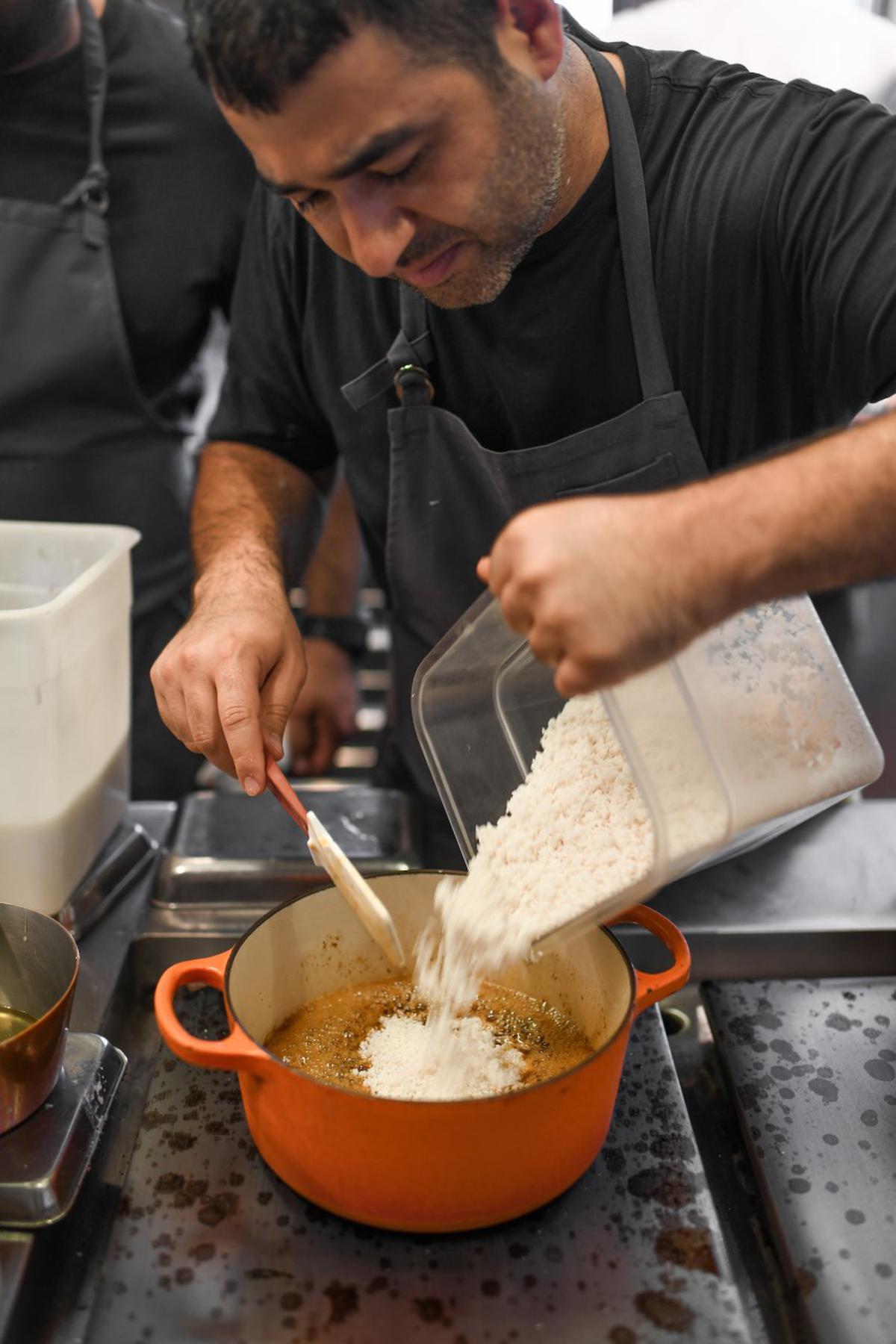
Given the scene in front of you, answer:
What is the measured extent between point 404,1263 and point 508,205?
0.89 metres

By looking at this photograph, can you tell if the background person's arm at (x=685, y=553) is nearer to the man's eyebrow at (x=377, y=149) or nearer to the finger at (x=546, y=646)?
the finger at (x=546, y=646)

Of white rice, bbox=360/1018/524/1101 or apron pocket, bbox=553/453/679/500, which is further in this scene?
apron pocket, bbox=553/453/679/500

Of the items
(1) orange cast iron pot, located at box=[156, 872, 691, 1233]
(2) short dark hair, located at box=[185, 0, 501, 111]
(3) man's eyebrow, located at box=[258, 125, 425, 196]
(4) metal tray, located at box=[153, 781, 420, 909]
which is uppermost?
(2) short dark hair, located at box=[185, 0, 501, 111]

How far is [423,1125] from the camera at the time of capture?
2.58ft

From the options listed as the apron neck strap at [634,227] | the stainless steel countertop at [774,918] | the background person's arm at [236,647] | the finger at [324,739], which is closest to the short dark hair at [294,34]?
the apron neck strap at [634,227]

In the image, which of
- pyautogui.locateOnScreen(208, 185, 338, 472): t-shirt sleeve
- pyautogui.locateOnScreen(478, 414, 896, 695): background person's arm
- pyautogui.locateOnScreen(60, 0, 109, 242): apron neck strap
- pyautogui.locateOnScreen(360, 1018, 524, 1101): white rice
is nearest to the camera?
pyautogui.locateOnScreen(478, 414, 896, 695): background person's arm

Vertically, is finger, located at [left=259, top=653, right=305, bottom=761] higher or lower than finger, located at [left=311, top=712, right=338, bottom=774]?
higher

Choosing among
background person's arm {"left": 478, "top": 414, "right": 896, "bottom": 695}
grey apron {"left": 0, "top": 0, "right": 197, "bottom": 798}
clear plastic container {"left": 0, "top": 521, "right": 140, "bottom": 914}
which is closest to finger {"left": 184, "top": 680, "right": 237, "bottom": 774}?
clear plastic container {"left": 0, "top": 521, "right": 140, "bottom": 914}

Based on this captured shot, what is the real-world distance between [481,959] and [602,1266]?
24 cm

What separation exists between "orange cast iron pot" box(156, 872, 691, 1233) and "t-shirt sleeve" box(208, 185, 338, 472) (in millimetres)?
791

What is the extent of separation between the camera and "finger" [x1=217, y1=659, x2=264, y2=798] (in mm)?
1106

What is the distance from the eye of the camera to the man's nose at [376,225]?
97 centimetres

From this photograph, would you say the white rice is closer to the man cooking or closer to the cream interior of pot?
the cream interior of pot

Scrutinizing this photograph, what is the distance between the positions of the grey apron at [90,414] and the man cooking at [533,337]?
0.33 meters
